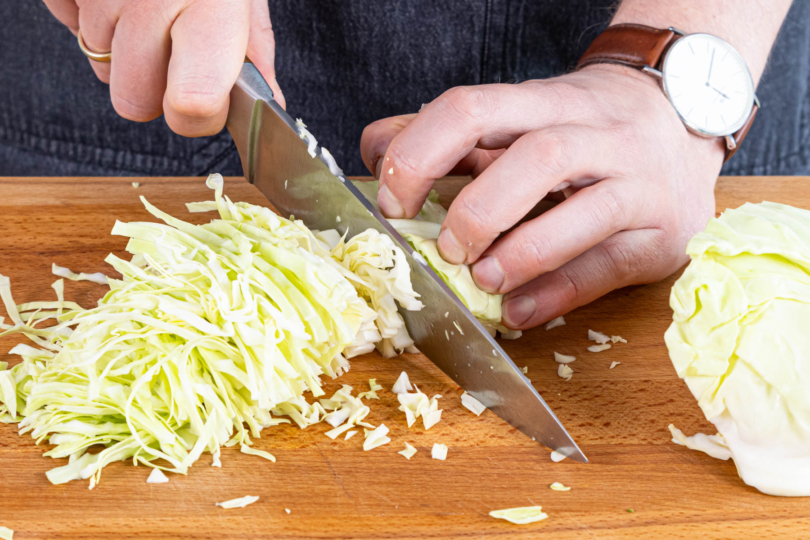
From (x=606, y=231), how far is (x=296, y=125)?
66cm

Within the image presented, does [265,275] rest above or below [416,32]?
below

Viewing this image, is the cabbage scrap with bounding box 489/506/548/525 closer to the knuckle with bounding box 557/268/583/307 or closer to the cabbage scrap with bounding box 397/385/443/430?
the cabbage scrap with bounding box 397/385/443/430

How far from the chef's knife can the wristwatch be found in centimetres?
75

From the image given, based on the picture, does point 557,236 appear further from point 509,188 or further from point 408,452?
point 408,452

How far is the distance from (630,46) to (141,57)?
1.10 meters

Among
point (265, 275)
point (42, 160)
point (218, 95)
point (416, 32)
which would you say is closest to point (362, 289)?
point (265, 275)

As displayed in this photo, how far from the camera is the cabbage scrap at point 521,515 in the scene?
952 mm

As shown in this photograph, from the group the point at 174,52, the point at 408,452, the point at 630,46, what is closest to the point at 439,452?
the point at 408,452

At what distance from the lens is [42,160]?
238 cm

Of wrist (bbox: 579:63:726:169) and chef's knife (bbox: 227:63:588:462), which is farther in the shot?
wrist (bbox: 579:63:726:169)

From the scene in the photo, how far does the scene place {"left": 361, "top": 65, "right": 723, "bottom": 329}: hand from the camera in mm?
1277

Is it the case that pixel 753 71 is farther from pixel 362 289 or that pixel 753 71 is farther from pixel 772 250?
pixel 362 289

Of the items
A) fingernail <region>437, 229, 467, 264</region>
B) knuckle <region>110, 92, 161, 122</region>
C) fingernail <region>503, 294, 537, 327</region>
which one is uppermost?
knuckle <region>110, 92, 161, 122</region>

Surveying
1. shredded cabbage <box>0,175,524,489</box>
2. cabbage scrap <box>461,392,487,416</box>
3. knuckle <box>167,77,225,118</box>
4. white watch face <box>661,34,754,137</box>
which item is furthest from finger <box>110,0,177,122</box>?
white watch face <box>661,34,754,137</box>
